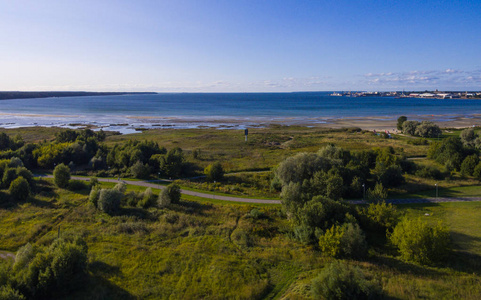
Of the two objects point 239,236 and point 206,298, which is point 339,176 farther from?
point 206,298

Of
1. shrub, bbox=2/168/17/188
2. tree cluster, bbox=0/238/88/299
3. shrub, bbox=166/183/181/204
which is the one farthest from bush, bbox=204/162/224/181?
shrub, bbox=2/168/17/188

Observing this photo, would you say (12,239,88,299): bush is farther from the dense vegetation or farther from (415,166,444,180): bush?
(415,166,444,180): bush

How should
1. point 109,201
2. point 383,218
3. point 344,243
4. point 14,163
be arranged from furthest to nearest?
point 14,163, point 109,201, point 383,218, point 344,243

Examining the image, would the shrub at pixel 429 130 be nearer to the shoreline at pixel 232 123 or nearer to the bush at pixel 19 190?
the shoreline at pixel 232 123

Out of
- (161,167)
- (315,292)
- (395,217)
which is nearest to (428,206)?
(395,217)

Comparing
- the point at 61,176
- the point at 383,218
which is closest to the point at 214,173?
the point at 61,176

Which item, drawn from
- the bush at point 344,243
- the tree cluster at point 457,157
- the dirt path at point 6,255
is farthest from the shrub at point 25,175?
the tree cluster at point 457,157

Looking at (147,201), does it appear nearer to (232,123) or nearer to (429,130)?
(429,130)
